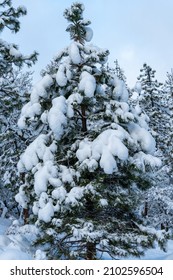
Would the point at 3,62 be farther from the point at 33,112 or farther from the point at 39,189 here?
the point at 39,189

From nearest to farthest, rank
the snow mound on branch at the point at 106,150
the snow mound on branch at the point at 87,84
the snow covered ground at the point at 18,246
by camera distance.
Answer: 1. the snow mound on branch at the point at 106,150
2. the snow mound on branch at the point at 87,84
3. the snow covered ground at the point at 18,246

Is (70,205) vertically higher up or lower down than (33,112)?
lower down

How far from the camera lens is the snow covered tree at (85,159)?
340 inches

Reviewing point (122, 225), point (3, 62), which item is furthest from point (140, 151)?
point (3, 62)

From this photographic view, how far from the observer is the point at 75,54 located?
31.2 feet

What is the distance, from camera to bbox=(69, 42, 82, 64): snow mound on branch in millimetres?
9539

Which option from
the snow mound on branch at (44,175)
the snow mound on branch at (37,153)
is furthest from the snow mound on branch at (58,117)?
the snow mound on branch at (44,175)

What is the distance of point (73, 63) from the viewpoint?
9.77m

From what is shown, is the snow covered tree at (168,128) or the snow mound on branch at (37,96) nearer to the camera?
the snow mound on branch at (37,96)

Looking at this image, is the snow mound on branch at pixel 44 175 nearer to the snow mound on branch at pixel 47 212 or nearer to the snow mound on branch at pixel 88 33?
the snow mound on branch at pixel 47 212

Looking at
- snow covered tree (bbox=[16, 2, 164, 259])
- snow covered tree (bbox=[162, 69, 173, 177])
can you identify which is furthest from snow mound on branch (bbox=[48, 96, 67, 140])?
snow covered tree (bbox=[162, 69, 173, 177])

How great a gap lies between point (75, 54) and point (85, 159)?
9.28ft

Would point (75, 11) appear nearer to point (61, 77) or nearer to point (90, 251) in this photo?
point (61, 77)

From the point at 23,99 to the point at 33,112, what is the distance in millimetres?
5470
